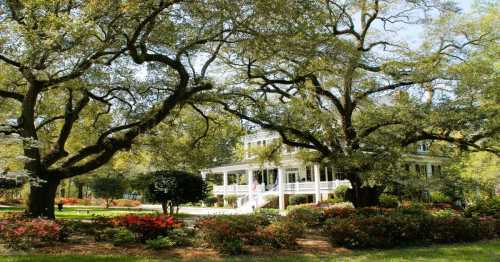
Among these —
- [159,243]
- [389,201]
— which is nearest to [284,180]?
[389,201]

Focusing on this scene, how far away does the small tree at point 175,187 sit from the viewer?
87.0ft

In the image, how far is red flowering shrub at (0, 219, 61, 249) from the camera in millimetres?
11758

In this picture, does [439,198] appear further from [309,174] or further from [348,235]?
[348,235]

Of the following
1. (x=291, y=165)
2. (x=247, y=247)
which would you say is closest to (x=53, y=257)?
(x=247, y=247)

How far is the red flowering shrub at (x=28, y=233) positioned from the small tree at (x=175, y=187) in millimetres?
13380

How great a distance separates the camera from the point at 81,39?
469 inches

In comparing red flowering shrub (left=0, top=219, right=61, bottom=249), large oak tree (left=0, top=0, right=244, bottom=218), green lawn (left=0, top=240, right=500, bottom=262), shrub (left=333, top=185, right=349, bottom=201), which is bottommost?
green lawn (left=0, top=240, right=500, bottom=262)

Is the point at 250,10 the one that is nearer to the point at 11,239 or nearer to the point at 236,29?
the point at 236,29

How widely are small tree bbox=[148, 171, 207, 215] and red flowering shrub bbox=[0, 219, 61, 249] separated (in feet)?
43.9

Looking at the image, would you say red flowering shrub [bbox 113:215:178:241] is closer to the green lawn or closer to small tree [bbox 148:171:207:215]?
the green lawn

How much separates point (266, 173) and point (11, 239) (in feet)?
135

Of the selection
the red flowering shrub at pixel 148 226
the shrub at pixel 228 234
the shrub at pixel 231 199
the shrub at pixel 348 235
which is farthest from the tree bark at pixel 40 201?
the shrub at pixel 231 199

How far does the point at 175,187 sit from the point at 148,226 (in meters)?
13.5

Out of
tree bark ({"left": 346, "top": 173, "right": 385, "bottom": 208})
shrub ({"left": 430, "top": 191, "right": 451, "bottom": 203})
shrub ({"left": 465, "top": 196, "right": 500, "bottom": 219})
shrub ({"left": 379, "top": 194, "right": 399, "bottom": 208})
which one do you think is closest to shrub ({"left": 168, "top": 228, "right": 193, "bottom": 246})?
tree bark ({"left": 346, "top": 173, "right": 385, "bottom": 208})
